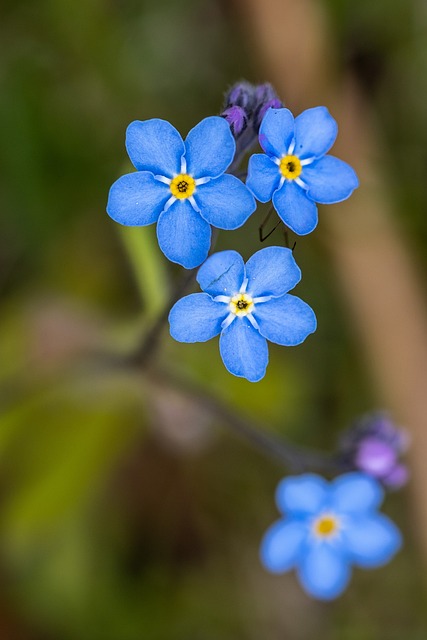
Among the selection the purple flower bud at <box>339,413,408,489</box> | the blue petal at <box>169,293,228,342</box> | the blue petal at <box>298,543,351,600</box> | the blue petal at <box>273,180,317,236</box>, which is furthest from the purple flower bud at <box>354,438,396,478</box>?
the blue petal at <box>273,180,317,236</box>

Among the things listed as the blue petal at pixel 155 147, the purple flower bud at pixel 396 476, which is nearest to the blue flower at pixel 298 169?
the blue petal at pixel 155 147

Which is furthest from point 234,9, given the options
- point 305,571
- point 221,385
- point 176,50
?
point 305,571

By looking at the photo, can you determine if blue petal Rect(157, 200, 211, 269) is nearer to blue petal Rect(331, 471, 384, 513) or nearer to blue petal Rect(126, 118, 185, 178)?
blue petal Rect(126, 118, 185, 178)

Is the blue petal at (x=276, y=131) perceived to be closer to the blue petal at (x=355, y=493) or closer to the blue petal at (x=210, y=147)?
the blue petal at (x=210, y=147)

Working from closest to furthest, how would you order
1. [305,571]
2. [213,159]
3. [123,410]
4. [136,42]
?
1. [213,159]
2. [305,571]
3. [123,410]
4. [136,42]

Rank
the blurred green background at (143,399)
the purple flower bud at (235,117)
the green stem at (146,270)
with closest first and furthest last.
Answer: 1. the purple flower bud at (235,117)
2. the green stem at (146,270)
3. the blurred green background at (143,399)

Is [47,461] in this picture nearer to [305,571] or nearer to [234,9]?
[305,571]
